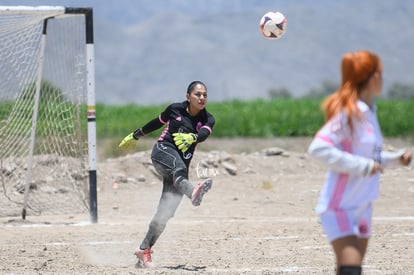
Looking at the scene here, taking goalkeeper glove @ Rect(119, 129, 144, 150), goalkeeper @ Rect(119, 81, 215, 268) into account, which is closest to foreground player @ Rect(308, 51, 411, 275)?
goalkeeper @ Rect(119, 81, 215, 268)

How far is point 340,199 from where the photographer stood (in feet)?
19.5

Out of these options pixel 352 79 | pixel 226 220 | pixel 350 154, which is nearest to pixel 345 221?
pixel 350 154

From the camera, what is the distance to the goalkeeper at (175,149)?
958 centimetres

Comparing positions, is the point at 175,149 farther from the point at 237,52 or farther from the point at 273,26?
the point at 237,52

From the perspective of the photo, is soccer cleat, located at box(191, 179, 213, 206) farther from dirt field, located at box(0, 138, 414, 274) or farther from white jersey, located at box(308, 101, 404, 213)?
white jersey, located at box(308, 101, 404, 213)

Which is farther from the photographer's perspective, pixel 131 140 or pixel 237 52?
pixel 237 52

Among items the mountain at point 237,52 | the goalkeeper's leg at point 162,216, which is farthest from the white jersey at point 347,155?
the mountain at point 237,52

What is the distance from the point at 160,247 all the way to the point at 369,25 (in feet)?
527

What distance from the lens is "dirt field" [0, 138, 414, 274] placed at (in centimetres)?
988

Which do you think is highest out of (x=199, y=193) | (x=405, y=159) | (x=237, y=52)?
(x=237, y=52)

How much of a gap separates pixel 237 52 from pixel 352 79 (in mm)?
142991

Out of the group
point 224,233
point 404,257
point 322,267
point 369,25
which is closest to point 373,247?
point 404,257

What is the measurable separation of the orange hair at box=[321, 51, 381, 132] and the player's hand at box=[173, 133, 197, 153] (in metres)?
3.71

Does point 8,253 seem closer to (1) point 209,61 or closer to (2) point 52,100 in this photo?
(2) point 52,100
